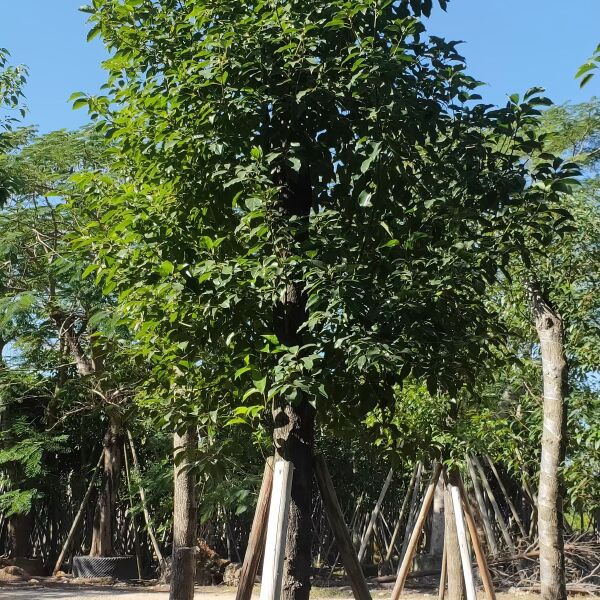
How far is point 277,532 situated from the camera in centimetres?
376

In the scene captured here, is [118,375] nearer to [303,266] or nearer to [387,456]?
[387,456]

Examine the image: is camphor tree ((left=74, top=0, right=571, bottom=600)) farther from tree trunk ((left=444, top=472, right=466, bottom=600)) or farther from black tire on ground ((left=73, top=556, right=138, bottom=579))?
black tire on ground ((left=73, top=556, right=138, bottom=579))

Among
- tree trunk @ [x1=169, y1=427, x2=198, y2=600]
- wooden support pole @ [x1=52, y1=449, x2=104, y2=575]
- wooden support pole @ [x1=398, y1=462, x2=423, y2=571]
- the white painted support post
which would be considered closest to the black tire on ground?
wooden support pole @ [x1=52, y1=449, x2=104, y2=575]

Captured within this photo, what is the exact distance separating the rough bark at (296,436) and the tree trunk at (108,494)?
11.8 meters

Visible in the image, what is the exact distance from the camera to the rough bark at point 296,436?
395cm

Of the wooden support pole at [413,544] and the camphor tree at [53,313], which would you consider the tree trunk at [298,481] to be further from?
the camphor tree at [53,313]

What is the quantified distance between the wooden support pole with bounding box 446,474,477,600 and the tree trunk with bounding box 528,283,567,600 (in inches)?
53.8

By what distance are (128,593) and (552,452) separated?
813 centimetres

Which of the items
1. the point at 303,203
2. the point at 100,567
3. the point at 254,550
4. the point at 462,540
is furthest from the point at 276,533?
the point at 100,567

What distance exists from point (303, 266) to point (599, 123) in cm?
940

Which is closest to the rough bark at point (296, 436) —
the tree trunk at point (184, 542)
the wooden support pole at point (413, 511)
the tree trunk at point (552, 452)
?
the tree trunk at point (184, 542)

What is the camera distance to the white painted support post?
370cm

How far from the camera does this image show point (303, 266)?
3639mm

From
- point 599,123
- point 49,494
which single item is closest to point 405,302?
point 599,123
